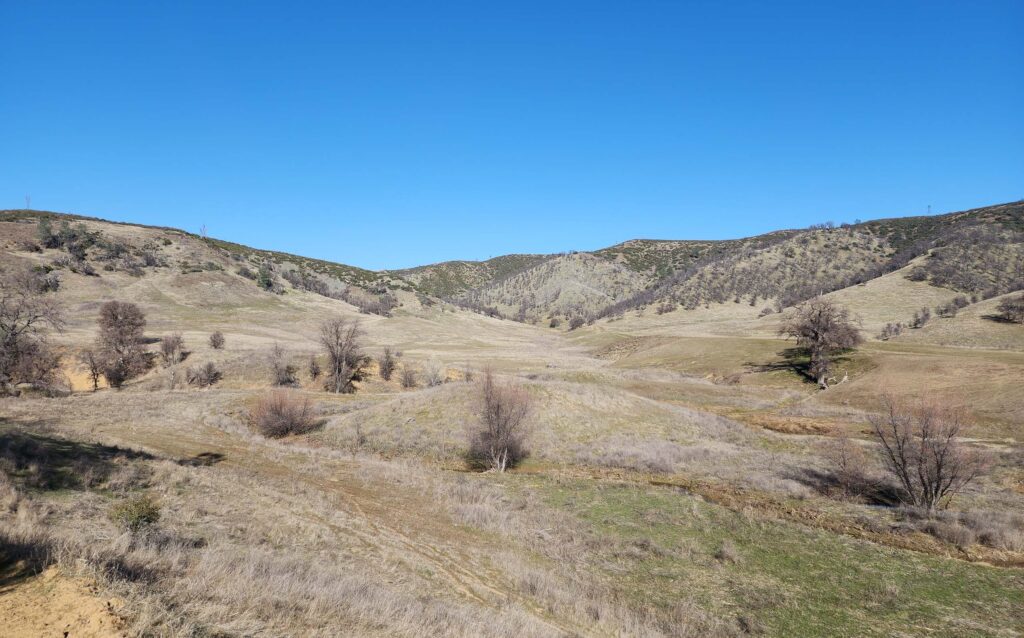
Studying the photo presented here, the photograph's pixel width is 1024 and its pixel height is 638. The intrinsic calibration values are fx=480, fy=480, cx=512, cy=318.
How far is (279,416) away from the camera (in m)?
34.5

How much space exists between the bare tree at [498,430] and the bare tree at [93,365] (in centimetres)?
4338

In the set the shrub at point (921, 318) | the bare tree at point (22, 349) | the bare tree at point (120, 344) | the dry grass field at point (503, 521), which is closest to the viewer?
the dry grass field at point (503, 521)

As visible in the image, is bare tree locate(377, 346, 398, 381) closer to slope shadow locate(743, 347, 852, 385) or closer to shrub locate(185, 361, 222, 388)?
shrub locate(185, 361, 222, 388)

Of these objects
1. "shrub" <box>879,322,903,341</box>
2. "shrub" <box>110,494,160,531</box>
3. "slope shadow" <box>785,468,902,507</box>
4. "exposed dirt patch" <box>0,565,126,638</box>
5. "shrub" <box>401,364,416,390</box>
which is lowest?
"slope shadow" <box>785,468,902,507</box>

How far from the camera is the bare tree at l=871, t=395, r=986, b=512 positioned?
1909cm

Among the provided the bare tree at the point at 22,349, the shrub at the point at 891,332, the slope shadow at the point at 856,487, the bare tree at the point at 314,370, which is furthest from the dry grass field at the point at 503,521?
the shrub at the point at 891,332

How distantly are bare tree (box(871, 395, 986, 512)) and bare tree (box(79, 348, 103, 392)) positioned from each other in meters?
64.2

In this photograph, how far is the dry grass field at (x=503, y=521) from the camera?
8.12 meters

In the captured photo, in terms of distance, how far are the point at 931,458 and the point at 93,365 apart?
67.0 meters

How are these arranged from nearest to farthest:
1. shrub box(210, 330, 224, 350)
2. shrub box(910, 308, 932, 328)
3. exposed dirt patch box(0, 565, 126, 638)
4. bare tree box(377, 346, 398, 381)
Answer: exposed dirt patch box(0, 565, 126, 638)
bare tree box(377, 346, 398, 381)
shrub box(210, 330, 224, 350)
shrub box(910, 308, 932, 328)

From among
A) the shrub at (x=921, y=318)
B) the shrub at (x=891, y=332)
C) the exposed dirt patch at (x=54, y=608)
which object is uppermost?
the shrub at (x=921, y=318)

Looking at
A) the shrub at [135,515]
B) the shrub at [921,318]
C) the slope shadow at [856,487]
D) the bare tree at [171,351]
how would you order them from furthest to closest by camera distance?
the shrub at [921,318]
the bare tree at [171,351]
the slope shadow at [856,487]
the shrub at [135,515]

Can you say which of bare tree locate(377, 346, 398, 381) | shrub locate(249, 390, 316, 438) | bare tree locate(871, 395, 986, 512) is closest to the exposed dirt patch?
bare tree locate(871, 395, 986, 512)

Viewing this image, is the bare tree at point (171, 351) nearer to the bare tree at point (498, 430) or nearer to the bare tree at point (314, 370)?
the bare tree at point (314, 370)
